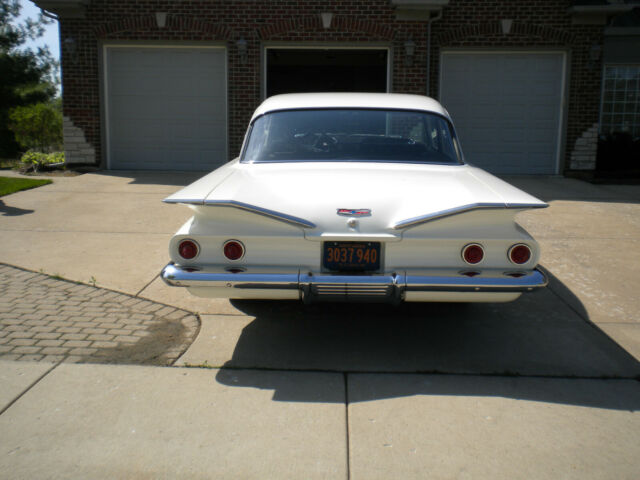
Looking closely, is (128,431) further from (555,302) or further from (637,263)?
(637,263)

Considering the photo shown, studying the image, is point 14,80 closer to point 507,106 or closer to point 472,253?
point 507,106

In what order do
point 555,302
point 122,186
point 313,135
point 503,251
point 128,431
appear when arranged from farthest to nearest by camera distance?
point 122,186, point 555,302, point 313,135, point 503,251, point 128,431

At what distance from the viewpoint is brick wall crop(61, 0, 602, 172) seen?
485 inches

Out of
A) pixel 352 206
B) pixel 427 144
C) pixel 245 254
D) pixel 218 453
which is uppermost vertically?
pixel 427 144

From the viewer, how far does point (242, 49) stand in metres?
12.4

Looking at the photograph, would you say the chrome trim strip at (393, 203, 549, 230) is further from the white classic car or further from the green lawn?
the green lawn

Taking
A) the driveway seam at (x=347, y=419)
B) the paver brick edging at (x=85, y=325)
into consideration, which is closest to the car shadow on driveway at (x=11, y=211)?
the paver brick edging at (x=85, y=325)

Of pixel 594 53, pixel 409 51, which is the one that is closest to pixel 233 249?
pixel 409 51

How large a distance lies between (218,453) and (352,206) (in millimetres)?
1565

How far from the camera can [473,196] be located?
→ 3.74 metres

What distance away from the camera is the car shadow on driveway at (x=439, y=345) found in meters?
3.79

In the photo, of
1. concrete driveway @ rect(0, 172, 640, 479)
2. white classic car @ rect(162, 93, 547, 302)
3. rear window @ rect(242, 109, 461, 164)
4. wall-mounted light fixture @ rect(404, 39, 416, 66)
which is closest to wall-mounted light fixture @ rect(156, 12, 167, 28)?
wall-mounted light fixture @ rect(404, 39, 416, 66)

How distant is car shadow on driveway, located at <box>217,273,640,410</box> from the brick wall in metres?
8.32

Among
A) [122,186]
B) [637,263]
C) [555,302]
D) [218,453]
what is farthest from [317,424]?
[122,186]
